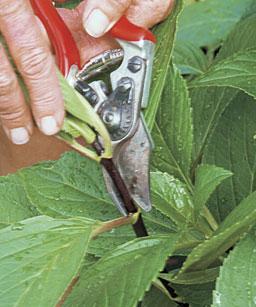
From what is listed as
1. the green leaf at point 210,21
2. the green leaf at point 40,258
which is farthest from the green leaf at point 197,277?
the green leaf at point 210,21

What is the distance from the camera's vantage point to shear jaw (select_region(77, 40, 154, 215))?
80cm

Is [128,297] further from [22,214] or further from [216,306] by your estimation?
[22,214]

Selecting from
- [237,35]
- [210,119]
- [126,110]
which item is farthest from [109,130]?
[237,35]

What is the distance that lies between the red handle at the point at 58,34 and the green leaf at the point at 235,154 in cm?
23

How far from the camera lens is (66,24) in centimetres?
85

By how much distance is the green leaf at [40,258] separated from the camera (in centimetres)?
70

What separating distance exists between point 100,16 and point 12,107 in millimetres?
119

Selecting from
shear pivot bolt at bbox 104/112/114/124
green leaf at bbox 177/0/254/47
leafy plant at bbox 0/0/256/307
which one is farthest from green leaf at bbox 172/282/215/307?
green leaf at bbox 177/0/254/47

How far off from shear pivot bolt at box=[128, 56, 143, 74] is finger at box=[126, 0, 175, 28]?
44 mm

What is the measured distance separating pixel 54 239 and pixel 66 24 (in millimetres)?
233

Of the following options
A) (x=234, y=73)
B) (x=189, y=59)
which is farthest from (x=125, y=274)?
(x=189, y=59)

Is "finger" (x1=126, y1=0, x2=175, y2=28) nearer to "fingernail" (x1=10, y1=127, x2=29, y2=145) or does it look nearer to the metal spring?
the metal spring

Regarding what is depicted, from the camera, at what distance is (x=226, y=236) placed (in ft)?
2.45

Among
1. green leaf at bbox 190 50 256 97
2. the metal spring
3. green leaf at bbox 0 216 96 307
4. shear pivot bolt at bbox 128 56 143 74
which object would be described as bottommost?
green leaf at bbox 0 216 96 307
